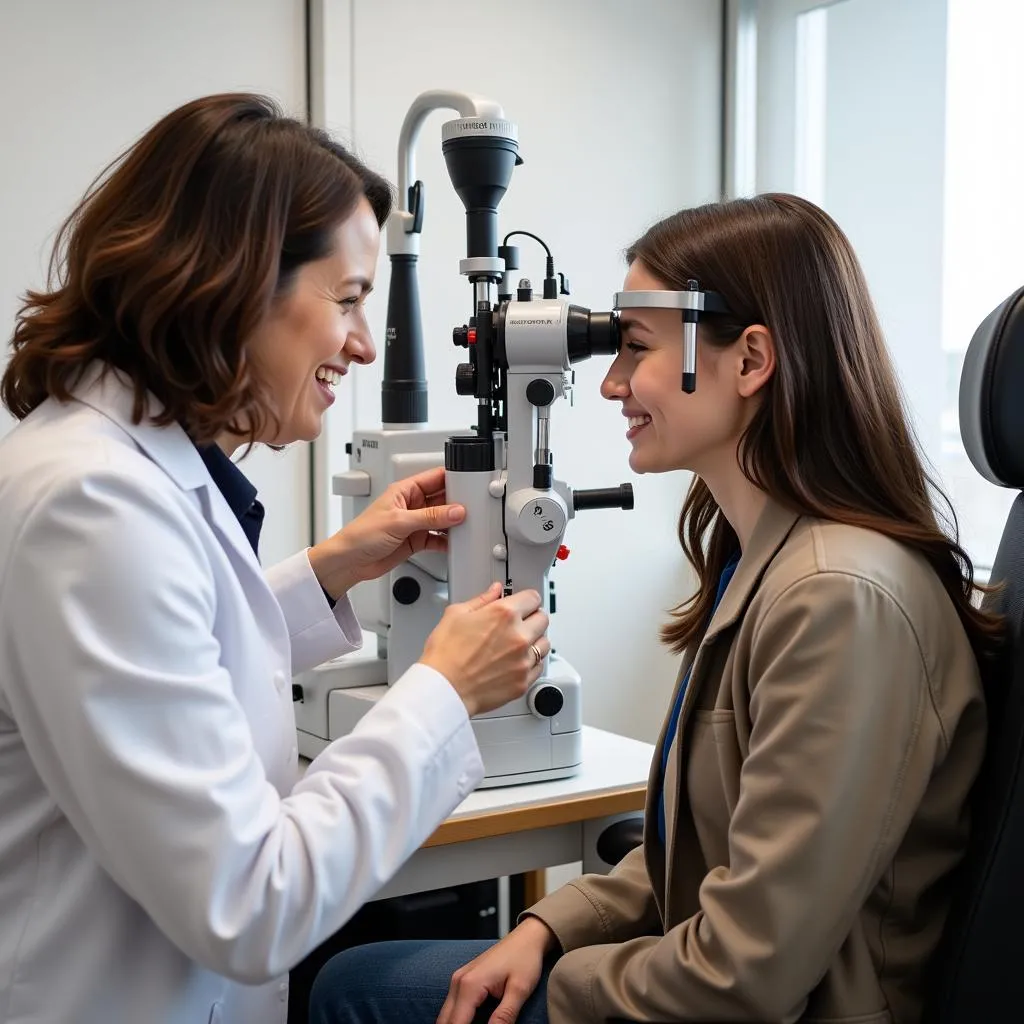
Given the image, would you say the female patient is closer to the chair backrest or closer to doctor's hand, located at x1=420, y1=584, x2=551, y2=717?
the chair backrest

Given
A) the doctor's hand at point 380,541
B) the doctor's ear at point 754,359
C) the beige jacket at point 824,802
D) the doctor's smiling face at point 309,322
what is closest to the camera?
the beige jacket at point 824,802

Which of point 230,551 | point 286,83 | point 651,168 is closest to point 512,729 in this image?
point 230,551

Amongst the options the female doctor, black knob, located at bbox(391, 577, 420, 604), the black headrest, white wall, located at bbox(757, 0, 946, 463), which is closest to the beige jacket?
the black headrest

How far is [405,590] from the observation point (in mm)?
1600

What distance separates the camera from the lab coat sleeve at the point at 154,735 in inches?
32.2

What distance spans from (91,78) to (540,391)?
1386 millimetres

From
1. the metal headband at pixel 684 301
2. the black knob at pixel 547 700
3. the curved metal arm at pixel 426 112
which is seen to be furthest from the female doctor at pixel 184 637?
the curved metal arm at pixel 426 112

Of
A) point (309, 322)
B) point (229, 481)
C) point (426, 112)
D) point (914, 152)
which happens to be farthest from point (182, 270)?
point (914, 152)

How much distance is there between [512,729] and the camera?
1.55m

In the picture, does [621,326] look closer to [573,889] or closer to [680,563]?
[573,889]

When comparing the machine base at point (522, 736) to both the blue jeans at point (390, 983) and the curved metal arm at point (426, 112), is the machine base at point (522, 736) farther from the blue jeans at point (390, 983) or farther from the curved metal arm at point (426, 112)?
the curved metal arm at point (426, 112)

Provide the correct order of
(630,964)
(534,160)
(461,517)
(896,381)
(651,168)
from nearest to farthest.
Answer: (630,964) < (896,381) < (461,517) < (534,160) < (651,168)

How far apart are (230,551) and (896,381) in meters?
0.68

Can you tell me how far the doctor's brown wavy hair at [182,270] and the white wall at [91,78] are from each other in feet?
4.20
